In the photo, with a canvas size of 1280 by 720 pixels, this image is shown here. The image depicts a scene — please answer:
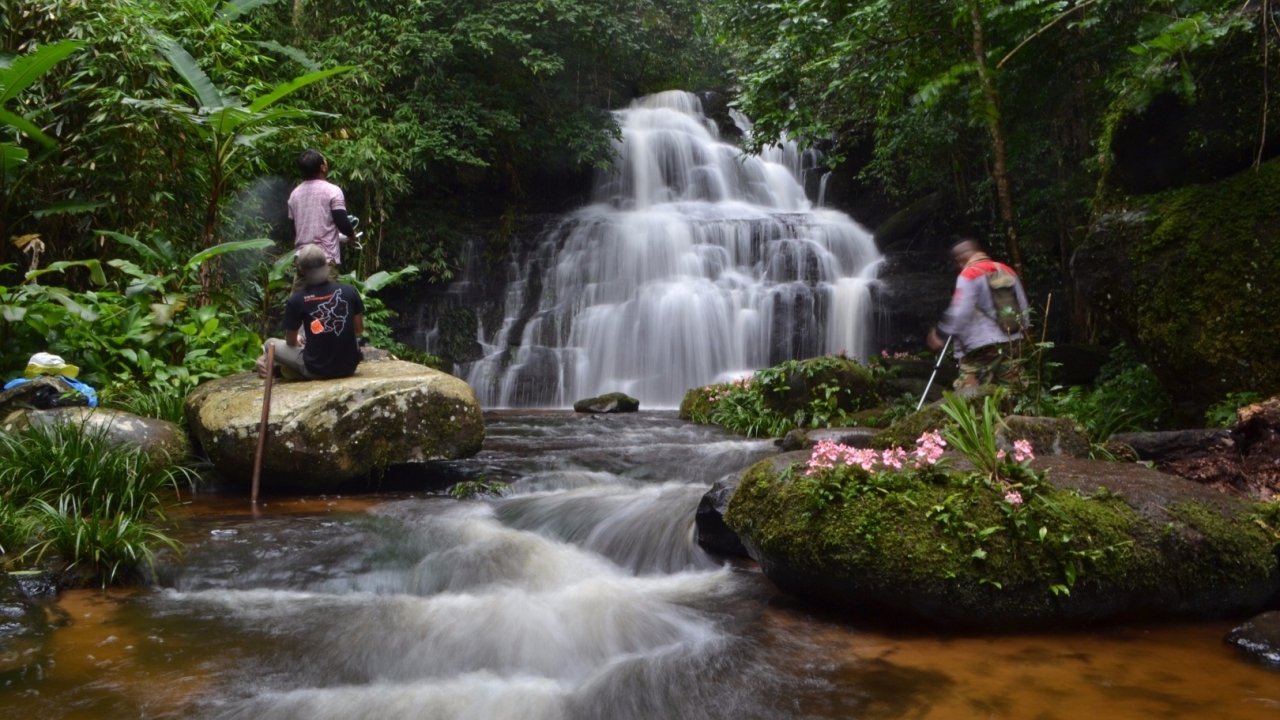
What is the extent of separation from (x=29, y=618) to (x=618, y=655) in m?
2.92

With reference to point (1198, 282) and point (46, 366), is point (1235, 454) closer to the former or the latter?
point (1198, 282)

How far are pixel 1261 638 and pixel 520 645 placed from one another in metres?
3.36

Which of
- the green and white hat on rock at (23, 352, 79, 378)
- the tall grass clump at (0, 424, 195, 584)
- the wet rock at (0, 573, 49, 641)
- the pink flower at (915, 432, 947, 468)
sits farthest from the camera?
the green and white hat on rock at (23, 352, 79, 378)

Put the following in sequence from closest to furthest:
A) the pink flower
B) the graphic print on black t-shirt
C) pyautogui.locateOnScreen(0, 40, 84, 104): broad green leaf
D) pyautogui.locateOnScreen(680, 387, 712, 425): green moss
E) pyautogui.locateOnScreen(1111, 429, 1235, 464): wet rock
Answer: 1. the pink flower
2. pyautogui.locateOnScreen(1111, 429, 1235, 464): wet rock
3. the graphic print on black t-shirt
4. pyautogui.locateOnScreen(0, 40, 84, 104): broad green leaf
5. pyautogui.locateOnScreen(680, 387, 712, 425): green moss

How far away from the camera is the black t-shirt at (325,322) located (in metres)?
6.87

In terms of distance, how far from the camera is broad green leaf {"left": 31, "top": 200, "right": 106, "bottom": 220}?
8.61m

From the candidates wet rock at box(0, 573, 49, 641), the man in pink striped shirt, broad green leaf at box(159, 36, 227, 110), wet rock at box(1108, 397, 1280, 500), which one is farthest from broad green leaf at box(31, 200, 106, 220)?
wet rock at box(1108, 397, 1280, 500)

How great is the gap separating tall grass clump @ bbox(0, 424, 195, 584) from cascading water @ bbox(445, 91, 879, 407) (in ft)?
32.6

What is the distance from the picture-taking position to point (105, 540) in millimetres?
4914

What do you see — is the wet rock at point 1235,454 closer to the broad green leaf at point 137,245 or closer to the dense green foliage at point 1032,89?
the dense green foliage at point 1032,89

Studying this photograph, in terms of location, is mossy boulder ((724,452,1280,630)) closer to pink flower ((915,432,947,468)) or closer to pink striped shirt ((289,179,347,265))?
pink flower ((915,432,947,468))

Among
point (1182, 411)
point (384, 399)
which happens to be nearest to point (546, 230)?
point (384, 399)

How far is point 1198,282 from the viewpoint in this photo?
6.16m

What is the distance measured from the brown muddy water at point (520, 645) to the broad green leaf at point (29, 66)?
4634mm
